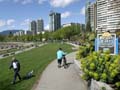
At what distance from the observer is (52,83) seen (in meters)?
17.0

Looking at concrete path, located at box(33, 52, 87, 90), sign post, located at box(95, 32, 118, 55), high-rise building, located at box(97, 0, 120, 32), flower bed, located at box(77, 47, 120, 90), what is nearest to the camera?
flower bed, located at box(77, 47, 120, 90)

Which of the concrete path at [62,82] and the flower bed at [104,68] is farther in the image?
the concrete path at [62,82]

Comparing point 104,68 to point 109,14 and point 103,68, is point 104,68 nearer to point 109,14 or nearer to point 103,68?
point 103,68

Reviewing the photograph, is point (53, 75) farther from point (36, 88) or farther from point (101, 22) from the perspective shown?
point (101, 22)

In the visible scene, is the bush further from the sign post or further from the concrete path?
the sign post

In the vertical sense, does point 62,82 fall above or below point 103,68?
below

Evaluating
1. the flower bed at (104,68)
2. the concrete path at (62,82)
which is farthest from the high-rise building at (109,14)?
the flower bed at (104,68)

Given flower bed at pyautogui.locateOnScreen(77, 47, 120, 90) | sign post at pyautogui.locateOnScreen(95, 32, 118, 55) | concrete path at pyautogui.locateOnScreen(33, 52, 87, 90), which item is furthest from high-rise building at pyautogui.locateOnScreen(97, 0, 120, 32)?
flower bed at pyautogui.locateOnScreen(77, 47, 120, 90)

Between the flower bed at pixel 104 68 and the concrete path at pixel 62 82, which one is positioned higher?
the flower bed at pixel 104 68

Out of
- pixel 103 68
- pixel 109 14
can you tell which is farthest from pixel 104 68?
pixel 109 14

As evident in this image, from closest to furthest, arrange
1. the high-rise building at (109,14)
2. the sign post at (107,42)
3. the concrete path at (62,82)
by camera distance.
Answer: the concrete path at (62,82)
the sign post at (107,42)
the high-rise building at (109,14)

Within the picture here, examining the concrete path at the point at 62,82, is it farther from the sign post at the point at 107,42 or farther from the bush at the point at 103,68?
the sign post at the point at 107,42

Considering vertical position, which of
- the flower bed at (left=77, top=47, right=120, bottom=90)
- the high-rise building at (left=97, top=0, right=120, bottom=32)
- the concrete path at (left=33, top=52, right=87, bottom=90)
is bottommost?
the concrete path at (left=33, top=52, right=87, bottom=90)

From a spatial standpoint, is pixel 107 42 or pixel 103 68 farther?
pixel 107 42
